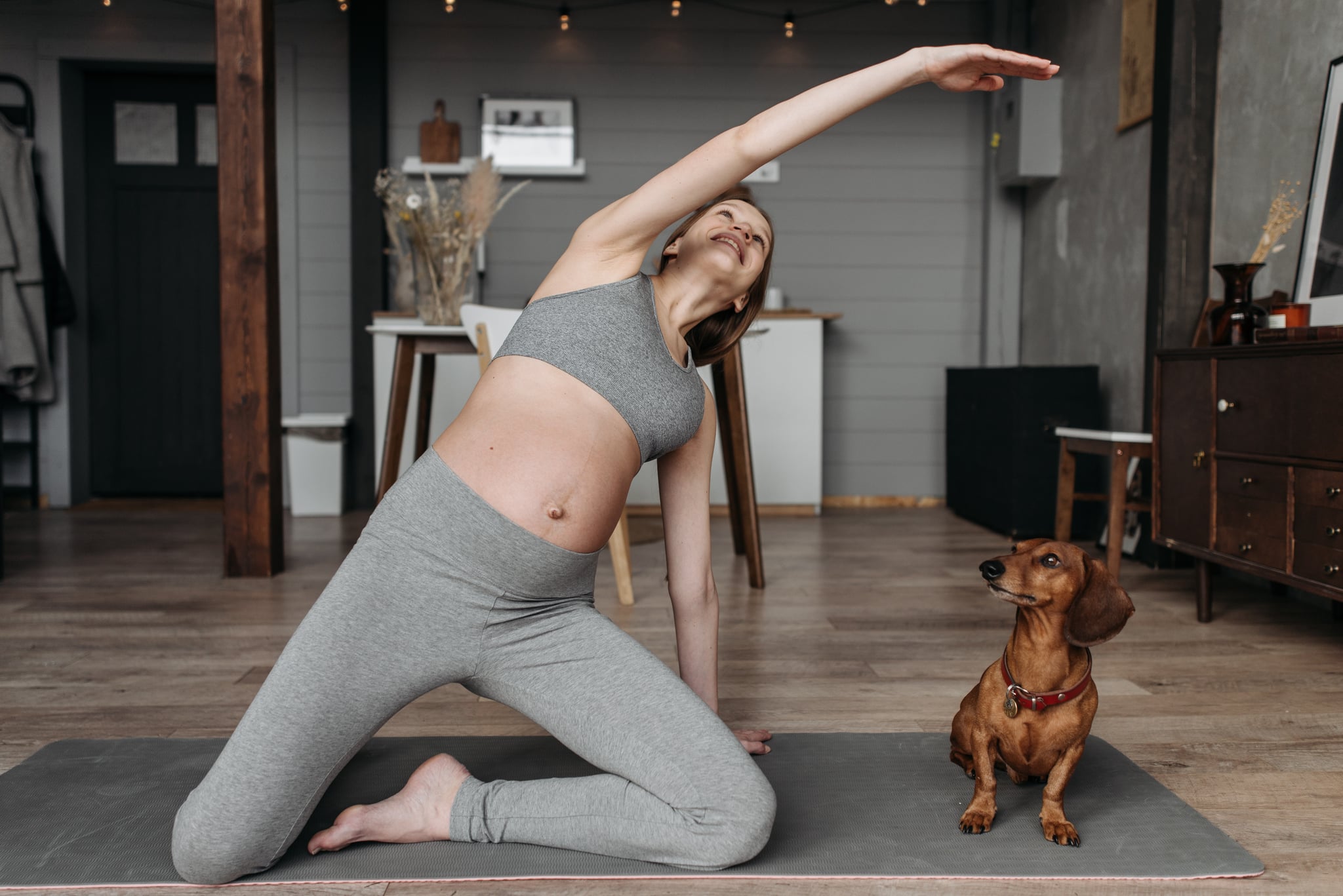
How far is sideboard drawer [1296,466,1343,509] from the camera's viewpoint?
89.1 inches

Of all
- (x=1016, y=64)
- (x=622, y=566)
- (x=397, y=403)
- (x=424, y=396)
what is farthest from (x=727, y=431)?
(x=1016, y=64)

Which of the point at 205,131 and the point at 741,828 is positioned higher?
the point at 205,131

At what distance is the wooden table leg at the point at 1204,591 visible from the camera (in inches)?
109

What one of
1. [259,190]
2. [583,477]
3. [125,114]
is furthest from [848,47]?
[583,477]

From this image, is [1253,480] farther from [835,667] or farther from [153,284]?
[153,284]

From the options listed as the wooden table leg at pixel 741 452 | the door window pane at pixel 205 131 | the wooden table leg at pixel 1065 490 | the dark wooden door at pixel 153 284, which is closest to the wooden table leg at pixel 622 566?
the wooden table leg at pixel 741 452

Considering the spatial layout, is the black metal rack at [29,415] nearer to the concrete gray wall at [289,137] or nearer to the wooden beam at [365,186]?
the concrete gray wall at [289,137]

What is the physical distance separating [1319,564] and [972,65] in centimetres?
168

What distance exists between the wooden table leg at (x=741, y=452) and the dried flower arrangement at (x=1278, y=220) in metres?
1.53

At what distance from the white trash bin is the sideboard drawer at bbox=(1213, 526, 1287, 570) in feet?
12.5

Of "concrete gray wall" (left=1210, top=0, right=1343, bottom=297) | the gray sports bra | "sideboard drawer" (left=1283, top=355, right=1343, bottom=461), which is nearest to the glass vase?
"concrete gray wall" (left=1210, top=0, right=1343, bottom=297)

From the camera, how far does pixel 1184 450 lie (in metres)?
2.89

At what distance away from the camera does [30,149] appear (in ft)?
16.3

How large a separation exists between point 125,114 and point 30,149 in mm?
482
